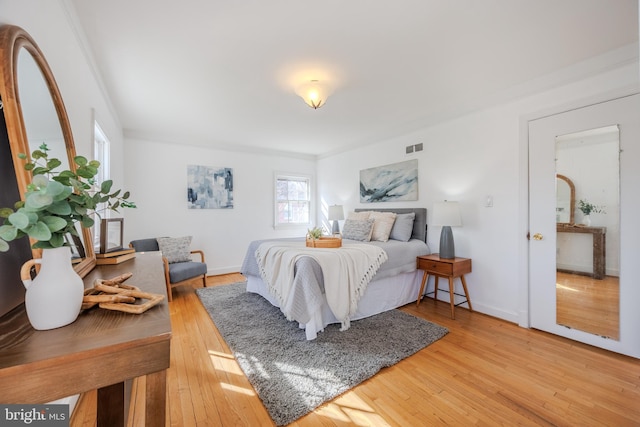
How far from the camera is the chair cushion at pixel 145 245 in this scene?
12.4 feet

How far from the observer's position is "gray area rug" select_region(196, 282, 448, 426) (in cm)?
174

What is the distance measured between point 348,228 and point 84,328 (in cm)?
343

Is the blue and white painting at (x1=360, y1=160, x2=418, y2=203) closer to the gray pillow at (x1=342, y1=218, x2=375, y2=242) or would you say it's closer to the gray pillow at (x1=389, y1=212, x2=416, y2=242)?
the gray pillow at (x1=389, y1=212, x2=416, y2=242)

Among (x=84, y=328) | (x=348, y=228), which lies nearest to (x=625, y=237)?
(x=348, y=228)

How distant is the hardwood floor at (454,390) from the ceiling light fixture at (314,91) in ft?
7.99

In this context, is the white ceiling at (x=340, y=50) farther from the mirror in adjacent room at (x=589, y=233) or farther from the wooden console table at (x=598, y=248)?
the wooden console table at (x=598, y=248)

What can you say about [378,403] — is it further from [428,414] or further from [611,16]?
[611,16]

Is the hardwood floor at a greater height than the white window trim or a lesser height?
lesser

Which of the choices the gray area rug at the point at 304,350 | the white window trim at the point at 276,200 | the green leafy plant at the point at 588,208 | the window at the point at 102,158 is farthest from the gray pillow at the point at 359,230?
the window at the point at 102,158

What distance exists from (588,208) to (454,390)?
6.69 ft

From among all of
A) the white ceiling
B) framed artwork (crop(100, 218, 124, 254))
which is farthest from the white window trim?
framed artwork (crop(100, 218, 124, 254))

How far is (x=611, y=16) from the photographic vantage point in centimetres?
178

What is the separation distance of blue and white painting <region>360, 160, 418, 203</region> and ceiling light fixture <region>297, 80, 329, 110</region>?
6.24ft

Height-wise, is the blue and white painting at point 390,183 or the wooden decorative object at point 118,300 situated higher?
the blue and white painting at point 390,183
